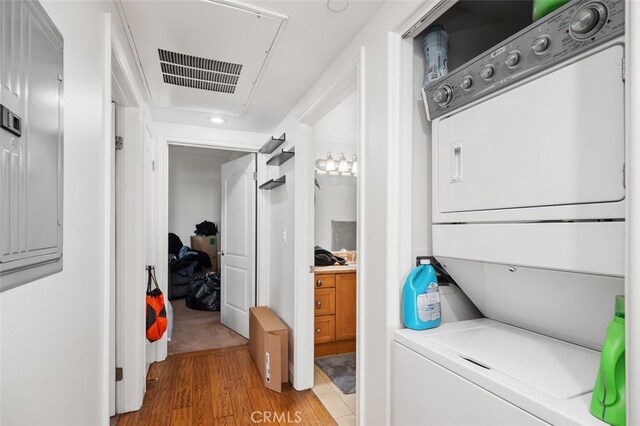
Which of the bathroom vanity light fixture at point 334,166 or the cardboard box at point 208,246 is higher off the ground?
the bathroom vanity light fixture at point 334,166

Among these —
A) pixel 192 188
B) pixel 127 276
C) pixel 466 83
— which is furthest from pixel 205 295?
pixel 466 83

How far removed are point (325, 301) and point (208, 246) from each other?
332cm

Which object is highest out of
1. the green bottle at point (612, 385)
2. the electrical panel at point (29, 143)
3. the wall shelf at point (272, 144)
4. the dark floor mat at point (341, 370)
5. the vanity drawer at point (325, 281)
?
the wall shelf at point (272, 144)

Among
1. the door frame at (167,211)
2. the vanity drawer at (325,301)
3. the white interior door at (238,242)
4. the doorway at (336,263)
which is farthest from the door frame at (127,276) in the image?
the vanity drawer at (325,301)

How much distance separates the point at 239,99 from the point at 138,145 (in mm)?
823

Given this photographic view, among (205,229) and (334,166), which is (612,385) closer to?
(334,166)

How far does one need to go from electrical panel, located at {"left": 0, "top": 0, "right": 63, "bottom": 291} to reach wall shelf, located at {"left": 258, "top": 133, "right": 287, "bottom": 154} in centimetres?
205

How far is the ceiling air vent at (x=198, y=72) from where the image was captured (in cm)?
198

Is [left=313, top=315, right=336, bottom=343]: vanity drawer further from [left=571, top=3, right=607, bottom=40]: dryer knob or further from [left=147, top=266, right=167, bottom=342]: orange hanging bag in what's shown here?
[left=571, top=3, right=607, bottom=40]: dryer knob

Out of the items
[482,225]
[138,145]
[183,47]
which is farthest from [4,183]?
[138,145]

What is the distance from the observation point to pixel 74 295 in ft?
3.16

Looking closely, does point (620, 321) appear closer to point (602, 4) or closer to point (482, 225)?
point (482, 225)

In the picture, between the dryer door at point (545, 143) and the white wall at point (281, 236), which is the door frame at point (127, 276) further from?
the dryer door at point (545, 143)

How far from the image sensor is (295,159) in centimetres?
259
